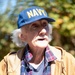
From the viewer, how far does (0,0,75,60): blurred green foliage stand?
4453 mm

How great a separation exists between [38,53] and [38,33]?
16cm

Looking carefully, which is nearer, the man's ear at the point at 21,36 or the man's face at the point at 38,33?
the man's face at the point at 38,33

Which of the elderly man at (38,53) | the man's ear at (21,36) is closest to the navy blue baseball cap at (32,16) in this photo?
the elderly man at (38,53)

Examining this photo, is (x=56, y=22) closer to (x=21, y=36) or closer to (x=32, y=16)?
(x=21, y=36)

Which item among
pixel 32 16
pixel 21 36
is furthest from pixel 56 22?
pixel 32 16

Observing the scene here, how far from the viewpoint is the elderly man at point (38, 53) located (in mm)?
2825

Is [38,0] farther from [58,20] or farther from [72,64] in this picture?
[72,64]

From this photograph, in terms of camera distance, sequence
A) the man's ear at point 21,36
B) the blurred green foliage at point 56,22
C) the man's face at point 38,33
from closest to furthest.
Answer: the man's face at point 38,33 → the man's ear at point 21,36 → the blurred green foliage at point 56,22

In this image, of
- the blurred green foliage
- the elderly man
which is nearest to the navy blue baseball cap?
the elderly man

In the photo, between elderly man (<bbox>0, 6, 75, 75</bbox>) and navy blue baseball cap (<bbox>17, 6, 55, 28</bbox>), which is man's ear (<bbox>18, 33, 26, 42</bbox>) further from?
navy blue baseball cap (<bbox>17, 6, 55, 28</bbox>)

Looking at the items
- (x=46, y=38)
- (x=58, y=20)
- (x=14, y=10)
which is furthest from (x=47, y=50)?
(x=14, y=10)

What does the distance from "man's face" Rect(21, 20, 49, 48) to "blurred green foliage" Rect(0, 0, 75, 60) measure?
153 centimetres

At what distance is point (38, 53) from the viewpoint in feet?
9.50

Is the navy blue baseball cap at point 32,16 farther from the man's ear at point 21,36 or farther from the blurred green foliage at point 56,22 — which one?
the blurred green foliage at point 56,22
